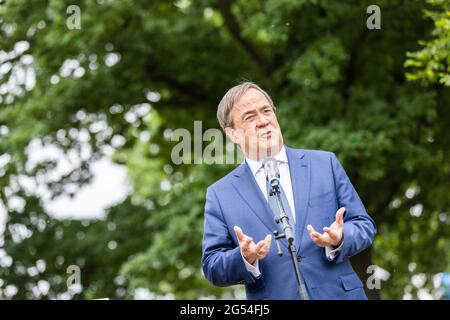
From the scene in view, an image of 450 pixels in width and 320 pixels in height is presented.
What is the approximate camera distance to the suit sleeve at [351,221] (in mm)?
3555

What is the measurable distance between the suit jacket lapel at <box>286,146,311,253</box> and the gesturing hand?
18 centimetres

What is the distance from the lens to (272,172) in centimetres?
366

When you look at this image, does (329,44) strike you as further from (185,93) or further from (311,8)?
(185,93)

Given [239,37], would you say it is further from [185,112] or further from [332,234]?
[332,234]

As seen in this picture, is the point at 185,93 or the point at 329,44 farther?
the point at 185,93

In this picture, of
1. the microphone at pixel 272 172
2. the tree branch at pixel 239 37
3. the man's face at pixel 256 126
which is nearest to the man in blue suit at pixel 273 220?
the man's face at pixel 256 126

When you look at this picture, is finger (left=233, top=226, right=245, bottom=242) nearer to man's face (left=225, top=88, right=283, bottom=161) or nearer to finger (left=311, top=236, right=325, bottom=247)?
finger (left=311, top=236, right=325, bottom=247)

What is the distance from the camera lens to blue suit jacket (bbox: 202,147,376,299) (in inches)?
142

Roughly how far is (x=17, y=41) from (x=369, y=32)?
17.2 feet

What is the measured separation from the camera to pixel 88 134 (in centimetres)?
1434

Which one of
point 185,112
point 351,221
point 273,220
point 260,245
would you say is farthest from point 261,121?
point 185,112

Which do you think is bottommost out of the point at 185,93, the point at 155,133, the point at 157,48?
the point at 155,133

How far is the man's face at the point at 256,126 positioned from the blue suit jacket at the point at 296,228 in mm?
95
